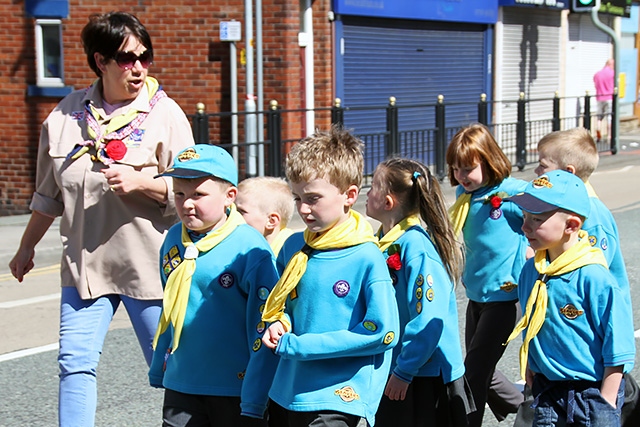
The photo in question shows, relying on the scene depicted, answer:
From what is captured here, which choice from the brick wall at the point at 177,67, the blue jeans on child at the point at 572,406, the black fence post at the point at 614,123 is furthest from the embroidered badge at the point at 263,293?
the black fence post at the point at 614,123

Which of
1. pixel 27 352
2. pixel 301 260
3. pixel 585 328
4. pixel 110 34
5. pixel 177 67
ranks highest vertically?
pixel 177 67

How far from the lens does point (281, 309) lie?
11.2 feet

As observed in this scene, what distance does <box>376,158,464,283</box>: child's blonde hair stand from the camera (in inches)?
158

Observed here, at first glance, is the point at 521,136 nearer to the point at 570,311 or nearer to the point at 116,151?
the point at 116,151

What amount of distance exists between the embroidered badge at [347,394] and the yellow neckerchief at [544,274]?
0.66 m

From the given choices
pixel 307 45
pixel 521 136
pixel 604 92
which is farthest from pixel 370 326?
pixel 604 92

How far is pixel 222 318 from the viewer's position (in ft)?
11.9

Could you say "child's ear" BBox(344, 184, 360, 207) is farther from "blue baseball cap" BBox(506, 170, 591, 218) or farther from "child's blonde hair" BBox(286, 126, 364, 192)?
"blue baseball cap" BBox(506, 170, 591, 218)

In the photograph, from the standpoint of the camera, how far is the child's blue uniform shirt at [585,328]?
3.54 meters

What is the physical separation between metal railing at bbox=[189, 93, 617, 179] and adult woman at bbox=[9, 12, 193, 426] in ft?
17.0

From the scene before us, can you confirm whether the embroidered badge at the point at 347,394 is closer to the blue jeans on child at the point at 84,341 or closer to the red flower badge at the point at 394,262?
the red flower badge at the point at 394,262

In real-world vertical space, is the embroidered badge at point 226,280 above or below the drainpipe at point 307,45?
Answer: below

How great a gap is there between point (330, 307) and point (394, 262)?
1.82 ft

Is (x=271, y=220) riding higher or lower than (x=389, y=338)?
higher
